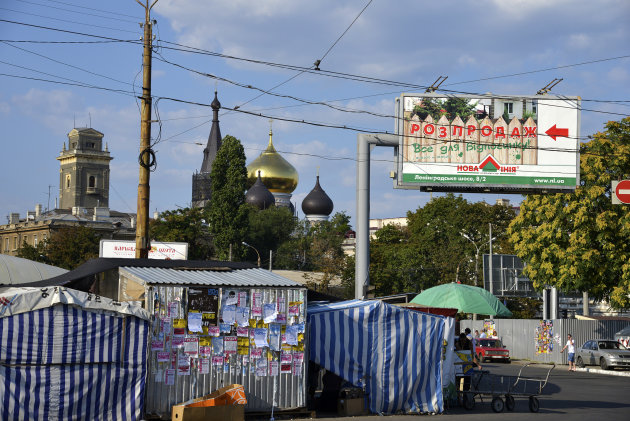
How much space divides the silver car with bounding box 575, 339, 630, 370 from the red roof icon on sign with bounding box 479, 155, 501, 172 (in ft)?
39.5

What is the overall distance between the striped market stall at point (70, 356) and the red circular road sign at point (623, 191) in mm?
18578

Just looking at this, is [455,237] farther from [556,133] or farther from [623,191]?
[623,191]

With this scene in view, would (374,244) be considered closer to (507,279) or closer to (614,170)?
(507,279)

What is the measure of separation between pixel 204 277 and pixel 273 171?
404ft

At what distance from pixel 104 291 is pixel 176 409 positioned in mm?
3751

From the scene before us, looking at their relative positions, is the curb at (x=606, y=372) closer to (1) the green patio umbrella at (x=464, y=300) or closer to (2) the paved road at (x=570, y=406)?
(2) the paved road at (x=570, y=406)

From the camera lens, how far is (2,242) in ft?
398

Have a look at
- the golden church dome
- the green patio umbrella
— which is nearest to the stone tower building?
the golden church dome

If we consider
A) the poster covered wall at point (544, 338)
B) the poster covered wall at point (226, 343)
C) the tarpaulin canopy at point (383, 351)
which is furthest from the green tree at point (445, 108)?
the poster covered wall at point (544, 338)

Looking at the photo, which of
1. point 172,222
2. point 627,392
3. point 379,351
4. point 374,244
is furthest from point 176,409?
point 374,244

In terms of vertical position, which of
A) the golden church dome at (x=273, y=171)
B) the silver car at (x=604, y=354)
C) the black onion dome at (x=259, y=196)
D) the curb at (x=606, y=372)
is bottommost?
the curb at (x=606, y=372)

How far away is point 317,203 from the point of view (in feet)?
472

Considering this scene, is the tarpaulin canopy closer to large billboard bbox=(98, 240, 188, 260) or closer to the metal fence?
the metal fence

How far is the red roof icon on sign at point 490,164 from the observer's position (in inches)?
1238
